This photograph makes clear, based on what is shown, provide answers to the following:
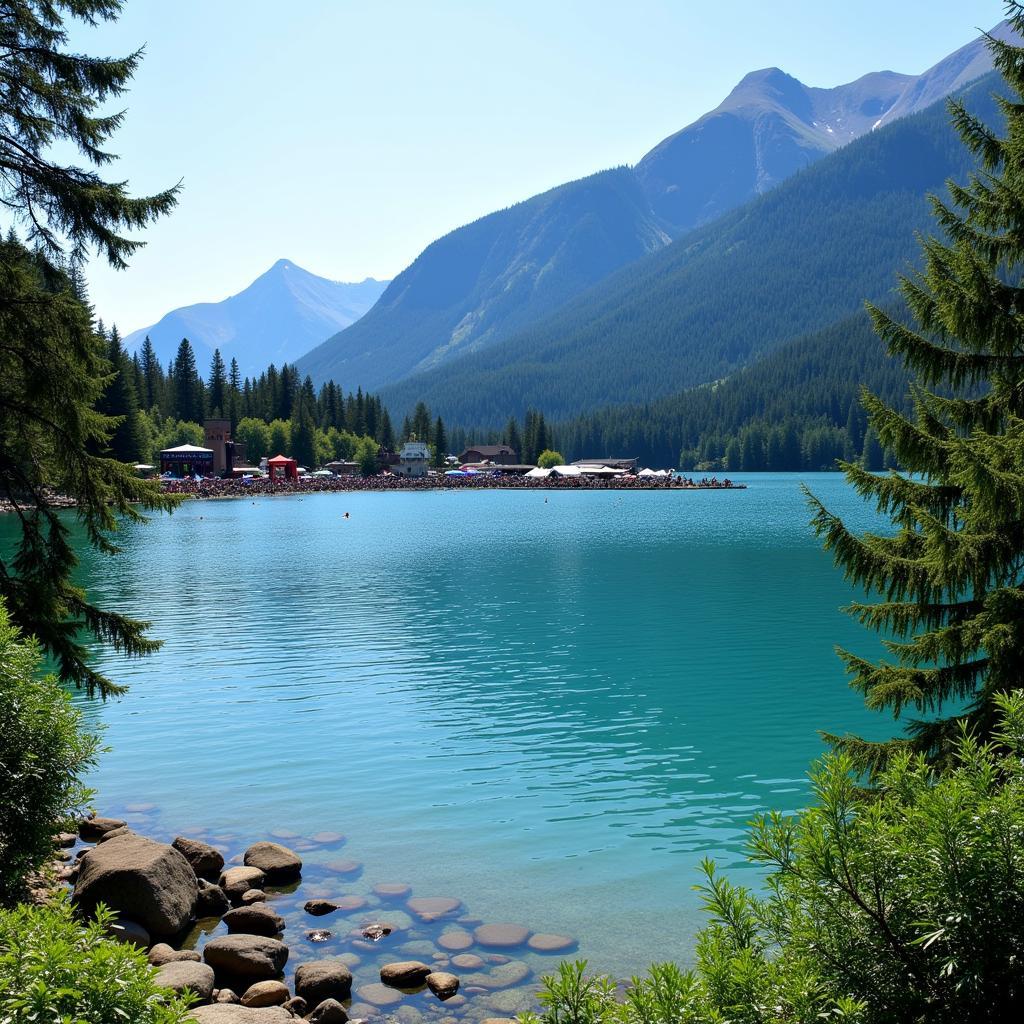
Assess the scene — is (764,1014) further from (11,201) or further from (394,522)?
(394,522)

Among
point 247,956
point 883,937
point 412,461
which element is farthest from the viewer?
point 412,461

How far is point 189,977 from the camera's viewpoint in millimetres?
8484

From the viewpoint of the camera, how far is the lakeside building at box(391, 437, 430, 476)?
7057 inches

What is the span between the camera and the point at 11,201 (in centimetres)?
1242

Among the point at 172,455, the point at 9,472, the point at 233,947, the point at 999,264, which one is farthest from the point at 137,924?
the point at 172,455

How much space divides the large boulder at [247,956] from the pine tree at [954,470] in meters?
6.84

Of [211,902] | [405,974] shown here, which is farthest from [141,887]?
[405,974]

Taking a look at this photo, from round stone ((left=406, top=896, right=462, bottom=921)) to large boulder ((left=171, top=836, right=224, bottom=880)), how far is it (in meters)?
3.03

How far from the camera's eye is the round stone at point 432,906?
11227 millimetres

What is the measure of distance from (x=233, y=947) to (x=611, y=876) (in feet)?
17.5

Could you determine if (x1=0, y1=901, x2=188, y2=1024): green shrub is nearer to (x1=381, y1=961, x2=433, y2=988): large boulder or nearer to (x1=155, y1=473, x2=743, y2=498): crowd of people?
(x1=381, y1=961, x2=433, y2=988): large boulder

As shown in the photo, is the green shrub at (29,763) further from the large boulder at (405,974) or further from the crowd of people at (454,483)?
the crowd of people at (454,483)

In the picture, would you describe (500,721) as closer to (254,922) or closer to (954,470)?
(254,922)

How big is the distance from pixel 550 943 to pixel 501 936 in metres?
0.63
